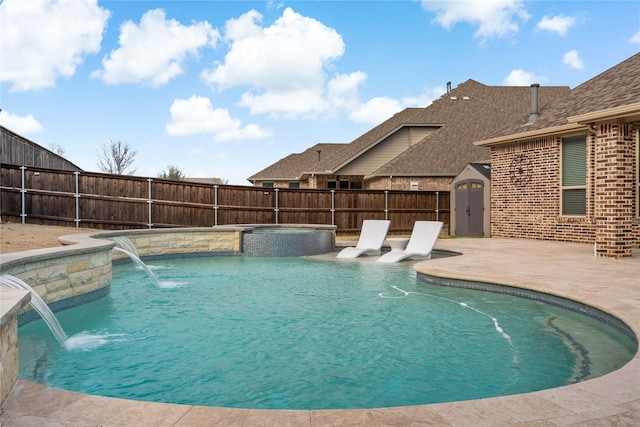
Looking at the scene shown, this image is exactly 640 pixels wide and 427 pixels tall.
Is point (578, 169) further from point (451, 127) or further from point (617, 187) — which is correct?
point (451, 127)

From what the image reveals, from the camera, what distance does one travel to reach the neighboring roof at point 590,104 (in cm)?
988

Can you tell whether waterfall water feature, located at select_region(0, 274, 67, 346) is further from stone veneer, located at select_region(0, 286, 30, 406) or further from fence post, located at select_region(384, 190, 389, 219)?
fence post, located at select_region(384, 190, 389, 219)

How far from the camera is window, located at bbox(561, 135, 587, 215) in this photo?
1344cm

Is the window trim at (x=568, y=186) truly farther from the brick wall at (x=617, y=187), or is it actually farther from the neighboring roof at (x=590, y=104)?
the brick wall at (x=617, y=187)

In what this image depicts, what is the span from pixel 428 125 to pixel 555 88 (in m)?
7.91

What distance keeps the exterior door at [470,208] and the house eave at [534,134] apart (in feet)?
6.11

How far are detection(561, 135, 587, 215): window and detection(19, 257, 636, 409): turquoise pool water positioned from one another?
8.25 meters

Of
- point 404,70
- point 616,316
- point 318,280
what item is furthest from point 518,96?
point 616,316

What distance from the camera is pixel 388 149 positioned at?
86.5 feet

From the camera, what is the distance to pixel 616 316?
16.1ft

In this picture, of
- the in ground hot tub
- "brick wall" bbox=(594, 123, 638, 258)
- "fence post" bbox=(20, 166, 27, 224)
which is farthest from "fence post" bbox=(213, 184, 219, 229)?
"brick wall" bbox=(594, 123, 638, 258)

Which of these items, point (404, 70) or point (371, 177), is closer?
point (404, 70)

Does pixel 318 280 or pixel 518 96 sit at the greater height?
pixel 518 96

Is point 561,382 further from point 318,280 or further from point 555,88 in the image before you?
point 555,88
